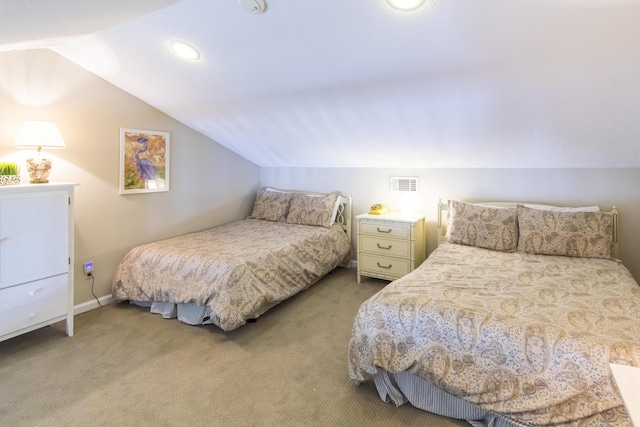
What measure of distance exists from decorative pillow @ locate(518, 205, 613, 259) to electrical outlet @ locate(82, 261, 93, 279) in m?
3.69

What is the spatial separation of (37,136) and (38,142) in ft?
0.15

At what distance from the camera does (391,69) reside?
2.22 meters

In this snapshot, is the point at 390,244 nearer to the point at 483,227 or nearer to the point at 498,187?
the point at 483,227

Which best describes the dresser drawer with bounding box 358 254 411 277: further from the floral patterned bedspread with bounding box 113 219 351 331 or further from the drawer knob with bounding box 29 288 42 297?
the drawer knob with bounding box 29 288 42 297

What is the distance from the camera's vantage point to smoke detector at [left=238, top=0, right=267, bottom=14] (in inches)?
70.7

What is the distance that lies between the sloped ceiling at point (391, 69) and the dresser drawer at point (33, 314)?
66.2 inches

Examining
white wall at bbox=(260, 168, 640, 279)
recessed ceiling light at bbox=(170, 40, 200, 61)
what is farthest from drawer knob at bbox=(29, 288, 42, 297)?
white wall at bbox=(260, 168, 640, 279)

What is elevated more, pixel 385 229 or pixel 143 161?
pixel 143 161

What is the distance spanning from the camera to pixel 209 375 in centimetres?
212

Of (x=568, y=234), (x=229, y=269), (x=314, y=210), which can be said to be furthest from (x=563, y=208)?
(x=229, y=269)

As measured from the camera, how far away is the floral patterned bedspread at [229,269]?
8.43ft

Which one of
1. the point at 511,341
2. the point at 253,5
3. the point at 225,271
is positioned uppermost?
the point at 253,5

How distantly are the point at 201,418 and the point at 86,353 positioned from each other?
1163 millimetres

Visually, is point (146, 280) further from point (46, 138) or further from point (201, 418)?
point (201, 418)
